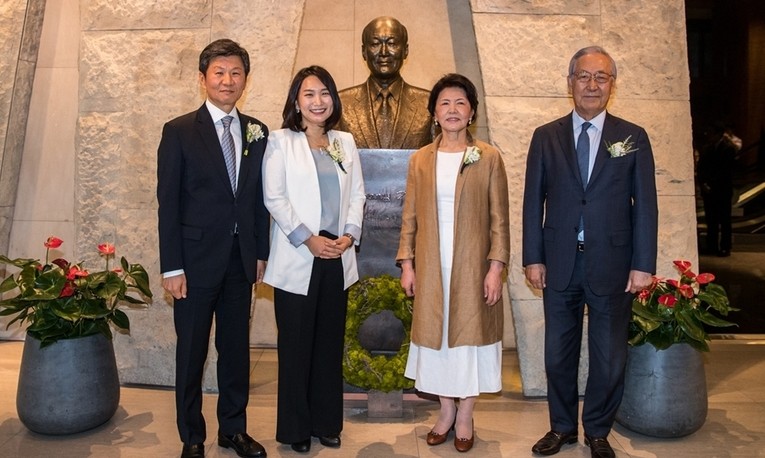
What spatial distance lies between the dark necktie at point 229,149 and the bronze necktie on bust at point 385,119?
1.34m

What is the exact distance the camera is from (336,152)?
3.15m

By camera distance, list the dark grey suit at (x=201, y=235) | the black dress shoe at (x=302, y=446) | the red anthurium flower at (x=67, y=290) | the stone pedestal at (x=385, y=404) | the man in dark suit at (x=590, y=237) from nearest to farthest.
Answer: the dark grey suit at (x=201, y=235)
the man in dark suit at (x=590, y=237)
the black dress shoe at (x=302, y=446)
the red anthurium flower at (x=67, y=290)
the stone pedestal at (x=385, y=404)

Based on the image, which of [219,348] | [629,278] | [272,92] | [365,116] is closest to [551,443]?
[629,278]

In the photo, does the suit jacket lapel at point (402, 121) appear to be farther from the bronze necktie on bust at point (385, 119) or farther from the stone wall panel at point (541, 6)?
the stone wall panel at point (541, 6)

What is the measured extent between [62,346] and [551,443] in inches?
90.4

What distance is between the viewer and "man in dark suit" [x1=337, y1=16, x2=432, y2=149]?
4.26 meters

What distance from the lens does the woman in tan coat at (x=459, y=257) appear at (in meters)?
3.12

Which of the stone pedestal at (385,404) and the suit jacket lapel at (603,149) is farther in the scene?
the stone pedestal at (385,404)

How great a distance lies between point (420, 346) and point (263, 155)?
1060 mm

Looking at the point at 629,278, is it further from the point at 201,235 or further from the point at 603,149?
the point at 201,235

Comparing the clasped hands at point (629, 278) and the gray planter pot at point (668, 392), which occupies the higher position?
the clasped hands at point (629, 278)

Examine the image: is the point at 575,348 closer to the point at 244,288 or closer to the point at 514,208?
the point at 514,208

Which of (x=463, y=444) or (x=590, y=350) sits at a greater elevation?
(x=590, y=350)

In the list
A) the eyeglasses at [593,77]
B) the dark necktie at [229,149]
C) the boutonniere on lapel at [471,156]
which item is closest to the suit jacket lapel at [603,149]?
the eyeglasses at [593,77]
